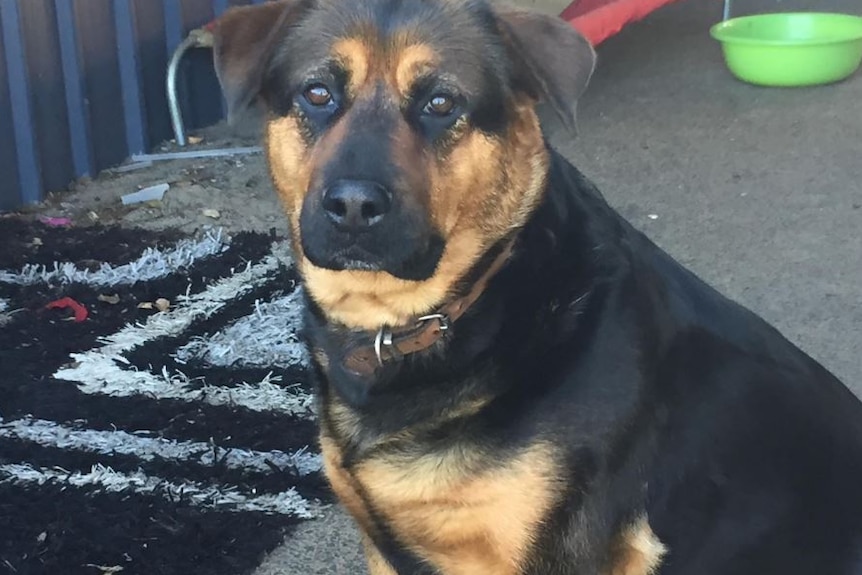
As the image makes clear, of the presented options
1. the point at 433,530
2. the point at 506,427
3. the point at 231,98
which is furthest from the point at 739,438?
the point at 231,98

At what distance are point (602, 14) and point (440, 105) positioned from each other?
3636mm

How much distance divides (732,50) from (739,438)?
15.5 ft

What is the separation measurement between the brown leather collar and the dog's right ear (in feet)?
1.80

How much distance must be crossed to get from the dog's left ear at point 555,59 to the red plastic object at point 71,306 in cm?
A: 227

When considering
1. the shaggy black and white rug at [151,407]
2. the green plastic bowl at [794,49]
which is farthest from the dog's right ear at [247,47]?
the green plastic bowl at [794,49]

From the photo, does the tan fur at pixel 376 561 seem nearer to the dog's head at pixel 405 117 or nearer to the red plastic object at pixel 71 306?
the dog's head at pixel 405 117

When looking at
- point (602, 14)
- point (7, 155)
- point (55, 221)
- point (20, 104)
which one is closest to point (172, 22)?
point (20, 104)

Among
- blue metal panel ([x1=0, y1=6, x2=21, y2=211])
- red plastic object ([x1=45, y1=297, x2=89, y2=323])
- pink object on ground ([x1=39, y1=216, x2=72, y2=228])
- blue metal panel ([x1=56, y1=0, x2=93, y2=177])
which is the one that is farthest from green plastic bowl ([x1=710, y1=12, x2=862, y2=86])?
red plastic object ([x1=45, y1=297, x2=89, y2=323])

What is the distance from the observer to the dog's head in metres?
2.11

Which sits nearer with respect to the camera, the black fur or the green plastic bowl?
the black fur

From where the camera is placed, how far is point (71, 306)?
13.0 ft

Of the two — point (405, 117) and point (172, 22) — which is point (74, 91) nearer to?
point (172, 22)

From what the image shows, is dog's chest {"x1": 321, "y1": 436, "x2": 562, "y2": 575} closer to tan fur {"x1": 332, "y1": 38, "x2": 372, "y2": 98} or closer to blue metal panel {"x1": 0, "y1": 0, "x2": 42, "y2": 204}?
tan fur {"x1": 332, "y1": 38, "x2": 372, "y2": 98}

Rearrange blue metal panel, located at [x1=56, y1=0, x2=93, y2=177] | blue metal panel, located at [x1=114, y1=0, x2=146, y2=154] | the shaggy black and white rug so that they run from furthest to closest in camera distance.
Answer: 1. blue metal panel, located at [x1=114, y1=0, x2=146, y2=154]
2. blue metal panel, located at [x1=56, y1=0, x2=93, y2=177]
3. the shaggy black and white rug
